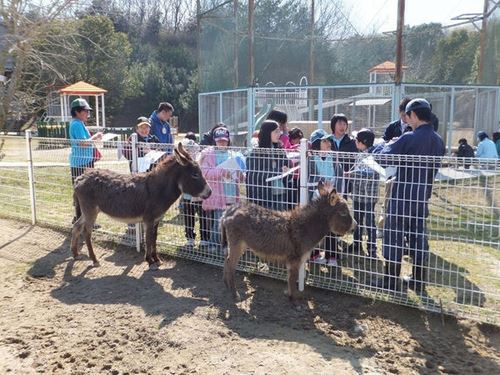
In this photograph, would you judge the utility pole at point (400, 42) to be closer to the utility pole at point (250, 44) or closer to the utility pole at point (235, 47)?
the utility pole at point (250, 44)

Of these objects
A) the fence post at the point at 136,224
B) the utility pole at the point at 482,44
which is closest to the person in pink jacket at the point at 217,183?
the fence post at the point at 136,224

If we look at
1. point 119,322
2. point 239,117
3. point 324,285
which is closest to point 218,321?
point 119,322

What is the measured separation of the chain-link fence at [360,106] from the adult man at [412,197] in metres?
6.97

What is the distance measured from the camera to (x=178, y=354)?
3.81 m

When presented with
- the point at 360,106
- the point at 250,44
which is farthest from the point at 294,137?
the point at 250,44

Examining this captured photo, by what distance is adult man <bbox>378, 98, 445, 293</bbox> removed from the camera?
15.0ft

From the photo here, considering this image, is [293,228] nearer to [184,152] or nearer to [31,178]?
[184,152]

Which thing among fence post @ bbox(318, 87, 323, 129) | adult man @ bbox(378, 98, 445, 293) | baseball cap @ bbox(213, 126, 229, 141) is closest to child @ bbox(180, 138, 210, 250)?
baseball cap @ bbox(213, 126, 229, 141)

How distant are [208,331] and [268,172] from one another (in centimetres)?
198

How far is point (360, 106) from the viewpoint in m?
13.0

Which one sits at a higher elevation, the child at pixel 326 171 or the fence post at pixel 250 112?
the fence post at pixel 250 112

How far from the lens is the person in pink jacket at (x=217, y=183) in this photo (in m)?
5.80

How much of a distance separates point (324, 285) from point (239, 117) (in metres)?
11.0

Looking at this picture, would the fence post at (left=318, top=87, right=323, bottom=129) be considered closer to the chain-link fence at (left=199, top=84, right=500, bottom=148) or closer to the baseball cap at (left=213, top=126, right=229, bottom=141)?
the chain-link fence at (left=199, top=84, right=500, bottom=148)
